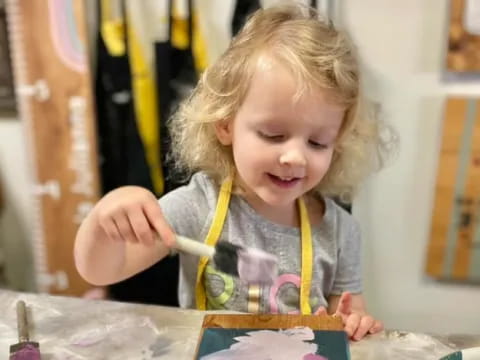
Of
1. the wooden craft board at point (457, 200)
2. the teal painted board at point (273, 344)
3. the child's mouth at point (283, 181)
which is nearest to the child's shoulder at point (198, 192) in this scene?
the child's mouth at point (283, 181)

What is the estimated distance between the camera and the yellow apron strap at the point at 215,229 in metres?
0.88

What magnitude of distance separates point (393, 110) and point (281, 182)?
749mm

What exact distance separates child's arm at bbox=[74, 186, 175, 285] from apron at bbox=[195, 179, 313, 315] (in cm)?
7

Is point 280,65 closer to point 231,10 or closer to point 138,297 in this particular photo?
point 231,10

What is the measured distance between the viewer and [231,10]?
57.3 inches

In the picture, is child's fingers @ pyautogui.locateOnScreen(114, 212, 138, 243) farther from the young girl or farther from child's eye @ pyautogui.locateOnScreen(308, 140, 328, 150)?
child's eye @ pyautogui.locateOnScreen(308, 140, 328, 150)

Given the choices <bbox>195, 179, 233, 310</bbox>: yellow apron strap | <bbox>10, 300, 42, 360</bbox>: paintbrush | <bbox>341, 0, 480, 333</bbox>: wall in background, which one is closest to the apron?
<bbox>195, 179, 233, 310</bbox>: yellow apron strap

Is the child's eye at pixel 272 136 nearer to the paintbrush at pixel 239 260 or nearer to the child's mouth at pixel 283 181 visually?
the child's mouth at pixel 283 181

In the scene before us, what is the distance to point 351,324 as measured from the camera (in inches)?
28.4

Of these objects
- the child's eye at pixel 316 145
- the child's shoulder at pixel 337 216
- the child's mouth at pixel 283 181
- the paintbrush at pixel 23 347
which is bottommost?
the paintbrush at pixel 23 347

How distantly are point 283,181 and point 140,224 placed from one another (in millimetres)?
217

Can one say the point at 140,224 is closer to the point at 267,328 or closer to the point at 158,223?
the point at 158,223

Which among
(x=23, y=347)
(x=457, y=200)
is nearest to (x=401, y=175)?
(x=457, y=200)

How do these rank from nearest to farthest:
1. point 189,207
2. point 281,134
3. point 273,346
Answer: point 273,346 < point 281,134 < point 189,207
